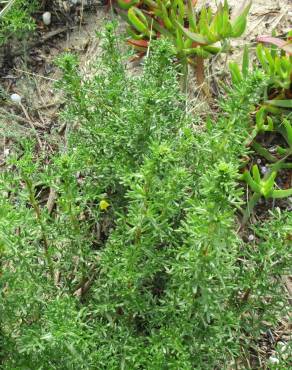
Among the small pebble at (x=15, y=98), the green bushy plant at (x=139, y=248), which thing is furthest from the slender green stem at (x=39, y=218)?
the small pebble at (x=15, y=98)

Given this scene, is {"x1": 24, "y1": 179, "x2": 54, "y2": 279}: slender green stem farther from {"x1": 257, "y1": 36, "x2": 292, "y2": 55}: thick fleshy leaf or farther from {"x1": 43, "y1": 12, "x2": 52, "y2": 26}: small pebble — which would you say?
{"x1": 43, "y1": 12, "x2": 52, "y2": 26}: small pebble

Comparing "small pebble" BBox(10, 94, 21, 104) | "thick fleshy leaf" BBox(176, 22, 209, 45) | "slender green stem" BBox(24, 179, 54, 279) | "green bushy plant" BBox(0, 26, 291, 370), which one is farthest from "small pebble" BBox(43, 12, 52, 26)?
"slender green stem" BBox(24, 179, 54, 279)

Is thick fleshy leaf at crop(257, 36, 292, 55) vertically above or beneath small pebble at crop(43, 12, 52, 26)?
beneath

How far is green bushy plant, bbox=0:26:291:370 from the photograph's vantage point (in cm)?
→ 203

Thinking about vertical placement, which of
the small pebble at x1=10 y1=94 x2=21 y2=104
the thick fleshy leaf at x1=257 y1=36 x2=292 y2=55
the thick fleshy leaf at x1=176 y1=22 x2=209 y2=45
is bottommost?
the small pebble at x1=10 y1=94 x2=21 y2=104

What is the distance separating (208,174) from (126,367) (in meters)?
0.77

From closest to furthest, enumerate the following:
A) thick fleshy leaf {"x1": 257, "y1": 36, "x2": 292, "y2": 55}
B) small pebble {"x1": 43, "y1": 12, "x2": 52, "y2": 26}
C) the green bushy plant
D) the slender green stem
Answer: the green bushy plant
the slender green stem
thick fleshy leaf {"x1": 257, "y1": 36, "x2": 292, "y2": 55}
small pebble {"x1": 43, "y1": 12, "x2": 52, "y2": 26}

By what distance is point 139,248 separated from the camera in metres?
2.12

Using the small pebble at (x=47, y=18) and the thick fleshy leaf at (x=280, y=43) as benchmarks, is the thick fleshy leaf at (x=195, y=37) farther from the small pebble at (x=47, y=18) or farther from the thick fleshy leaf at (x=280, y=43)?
the small pebble at (x=47, y=18)

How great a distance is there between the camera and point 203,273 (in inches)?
79.7

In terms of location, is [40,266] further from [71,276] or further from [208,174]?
[208,174]

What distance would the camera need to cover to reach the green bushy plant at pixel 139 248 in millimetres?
2029

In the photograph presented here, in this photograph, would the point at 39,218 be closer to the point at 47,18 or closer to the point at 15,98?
the point at 15,98

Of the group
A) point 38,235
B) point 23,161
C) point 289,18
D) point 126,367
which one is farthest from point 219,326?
point 289,18
